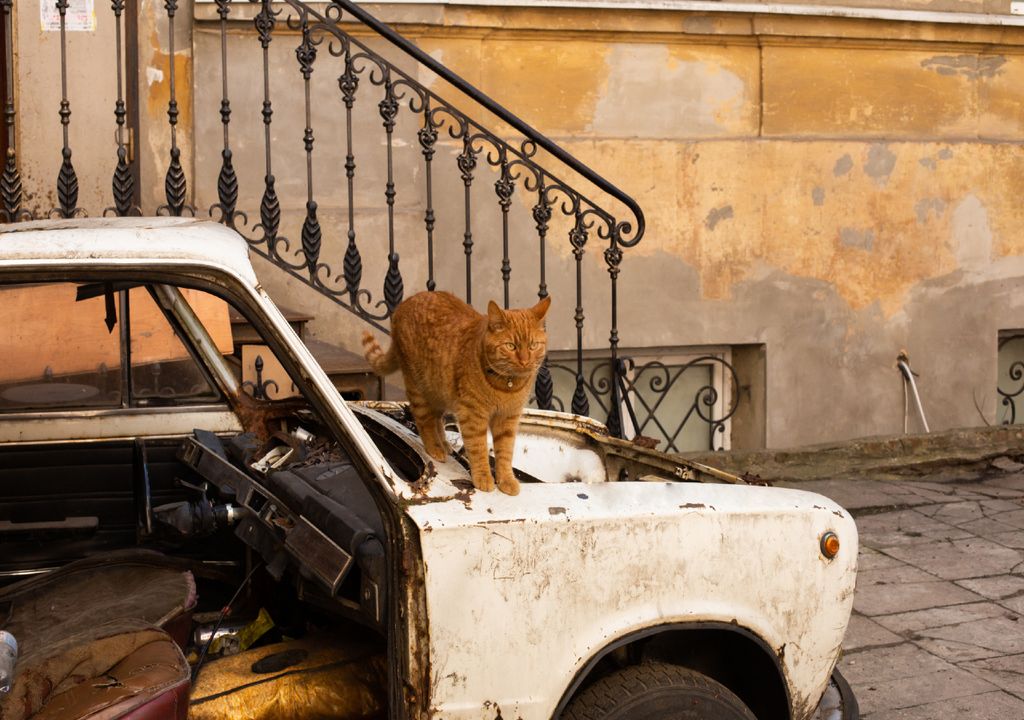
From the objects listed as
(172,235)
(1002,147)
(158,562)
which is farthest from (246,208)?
(1002,147)

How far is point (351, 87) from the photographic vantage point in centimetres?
676

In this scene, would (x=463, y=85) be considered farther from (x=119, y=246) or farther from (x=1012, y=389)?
(x=1012, y=389)

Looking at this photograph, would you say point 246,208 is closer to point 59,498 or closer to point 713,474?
point 59,498

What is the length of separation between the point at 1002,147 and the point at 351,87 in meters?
5.20

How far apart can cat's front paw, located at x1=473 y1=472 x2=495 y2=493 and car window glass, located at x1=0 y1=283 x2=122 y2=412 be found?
162 centimetres

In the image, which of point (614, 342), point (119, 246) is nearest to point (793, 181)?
point (614, 342)

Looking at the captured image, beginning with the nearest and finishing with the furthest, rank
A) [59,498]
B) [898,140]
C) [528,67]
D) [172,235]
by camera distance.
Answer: [172,235] → [59,498] → [528,67] → [898,140]

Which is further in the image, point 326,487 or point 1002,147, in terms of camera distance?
point 1002,147

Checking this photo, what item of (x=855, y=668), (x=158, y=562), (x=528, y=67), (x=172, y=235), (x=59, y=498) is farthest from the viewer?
(x=528, y=67)

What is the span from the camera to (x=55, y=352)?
14.1ft

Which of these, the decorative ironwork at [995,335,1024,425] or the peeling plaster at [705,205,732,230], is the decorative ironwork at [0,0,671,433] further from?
the decorative ironwork at [995,335,1024,425]

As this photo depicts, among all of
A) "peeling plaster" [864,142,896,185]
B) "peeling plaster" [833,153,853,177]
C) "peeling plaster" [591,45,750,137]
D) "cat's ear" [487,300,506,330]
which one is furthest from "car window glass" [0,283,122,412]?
"peeling plaster" [864,142,896,185]

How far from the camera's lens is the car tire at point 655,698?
3170 millimetres

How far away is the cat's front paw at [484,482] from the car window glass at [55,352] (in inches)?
63.8
